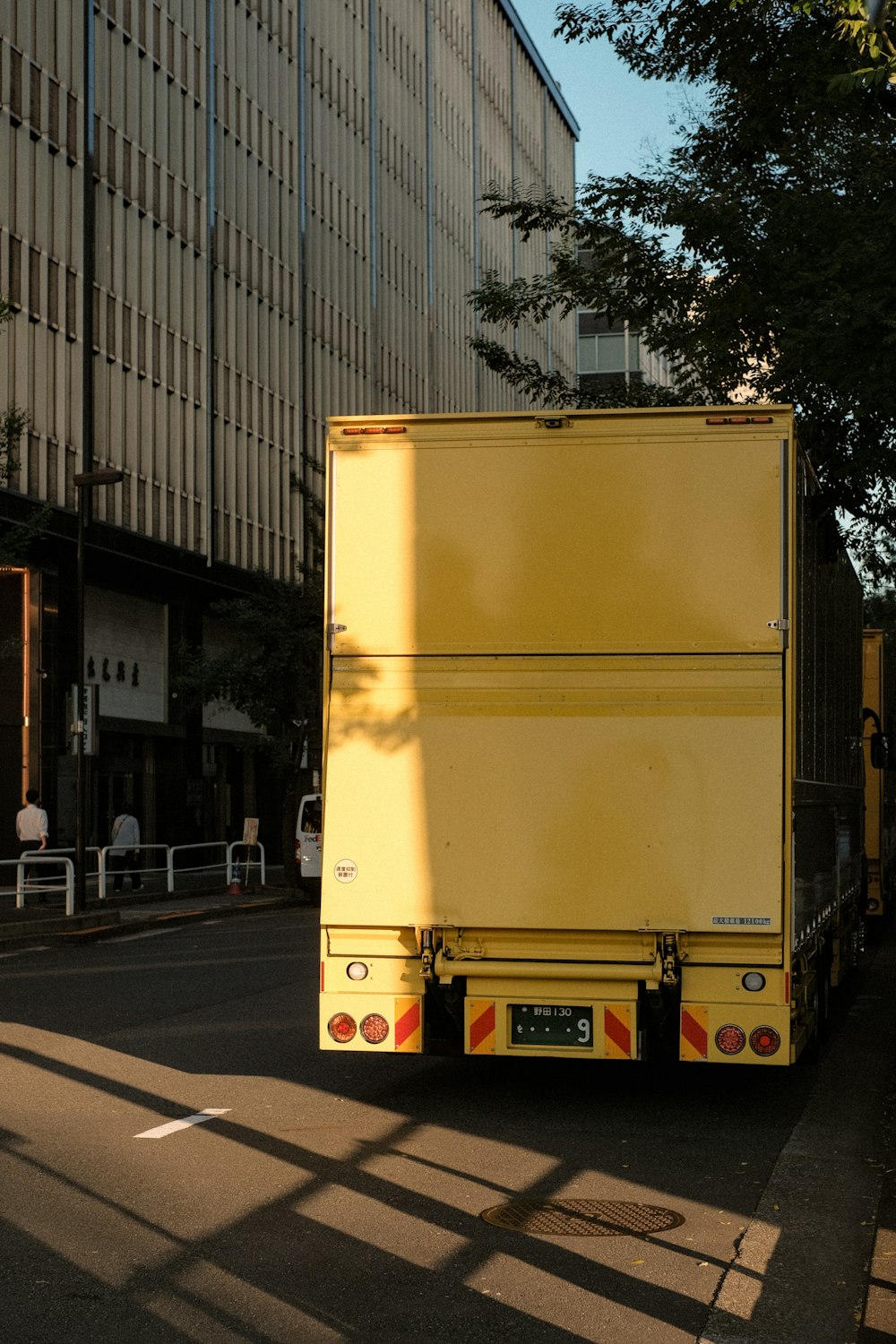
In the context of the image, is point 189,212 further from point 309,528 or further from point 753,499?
point 753,499

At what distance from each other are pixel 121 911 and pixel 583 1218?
2128cm

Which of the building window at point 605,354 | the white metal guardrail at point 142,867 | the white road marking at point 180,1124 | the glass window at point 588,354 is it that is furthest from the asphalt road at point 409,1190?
the glass window at point 588,354

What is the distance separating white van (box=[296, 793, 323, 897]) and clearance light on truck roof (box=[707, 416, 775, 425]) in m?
24.3

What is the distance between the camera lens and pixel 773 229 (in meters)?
15.7

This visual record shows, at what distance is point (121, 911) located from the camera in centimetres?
2766

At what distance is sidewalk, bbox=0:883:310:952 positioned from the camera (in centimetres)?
2294

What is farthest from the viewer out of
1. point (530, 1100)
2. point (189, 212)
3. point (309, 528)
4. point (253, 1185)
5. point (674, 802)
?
point (189, 212)

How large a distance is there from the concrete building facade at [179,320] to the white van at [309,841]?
6758 millimetres

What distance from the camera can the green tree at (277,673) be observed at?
36.9m

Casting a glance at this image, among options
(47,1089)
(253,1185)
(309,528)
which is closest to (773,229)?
(47,1089)

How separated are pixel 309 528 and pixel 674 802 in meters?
31.0

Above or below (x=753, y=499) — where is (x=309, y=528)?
above

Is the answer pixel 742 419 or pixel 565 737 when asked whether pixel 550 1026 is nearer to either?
pixel 565 737

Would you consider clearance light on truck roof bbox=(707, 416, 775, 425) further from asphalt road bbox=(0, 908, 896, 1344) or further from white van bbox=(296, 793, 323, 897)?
white van bbox=(296, 793, 323, 897)
